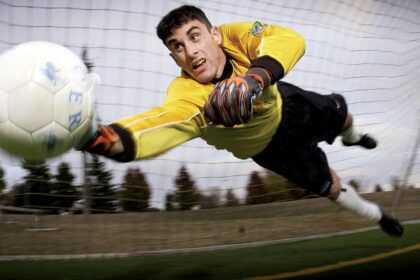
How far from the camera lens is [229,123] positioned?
199cm

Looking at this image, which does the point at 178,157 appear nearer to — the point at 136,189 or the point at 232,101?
the point at 136,189

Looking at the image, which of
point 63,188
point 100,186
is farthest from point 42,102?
point 63,188

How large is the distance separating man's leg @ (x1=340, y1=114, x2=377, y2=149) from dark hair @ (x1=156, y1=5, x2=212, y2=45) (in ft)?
4.75

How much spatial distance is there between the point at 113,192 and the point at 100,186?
0.28 meters

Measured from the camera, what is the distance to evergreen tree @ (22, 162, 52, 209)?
150 inches

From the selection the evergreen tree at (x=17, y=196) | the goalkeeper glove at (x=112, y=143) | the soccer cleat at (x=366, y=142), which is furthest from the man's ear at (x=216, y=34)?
the evergreen tree at (x=17, y=196)

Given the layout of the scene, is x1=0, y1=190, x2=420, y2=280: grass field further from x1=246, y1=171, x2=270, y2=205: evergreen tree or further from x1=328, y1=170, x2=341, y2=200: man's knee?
x1=328, y1=170, x2=341, y2=200: man's knee

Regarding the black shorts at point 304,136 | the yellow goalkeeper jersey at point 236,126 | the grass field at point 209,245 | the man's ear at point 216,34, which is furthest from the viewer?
the grass field at point 209,245

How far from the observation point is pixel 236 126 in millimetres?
2686

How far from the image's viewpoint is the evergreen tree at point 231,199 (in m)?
3.88

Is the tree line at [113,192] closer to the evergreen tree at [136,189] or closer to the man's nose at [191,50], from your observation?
the evergreen tree at [136,189]

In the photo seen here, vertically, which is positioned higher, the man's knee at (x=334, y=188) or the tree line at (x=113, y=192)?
the man's knee at (x=334, y=188)

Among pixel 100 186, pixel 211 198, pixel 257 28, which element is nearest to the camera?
pixel 257 28

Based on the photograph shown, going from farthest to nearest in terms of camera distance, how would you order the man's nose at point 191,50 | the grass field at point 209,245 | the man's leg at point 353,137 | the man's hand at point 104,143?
the grass field at point 209,245, the man's leg at point 353,137, the man's nose at point 191,50, the man's hand at point 104,143
